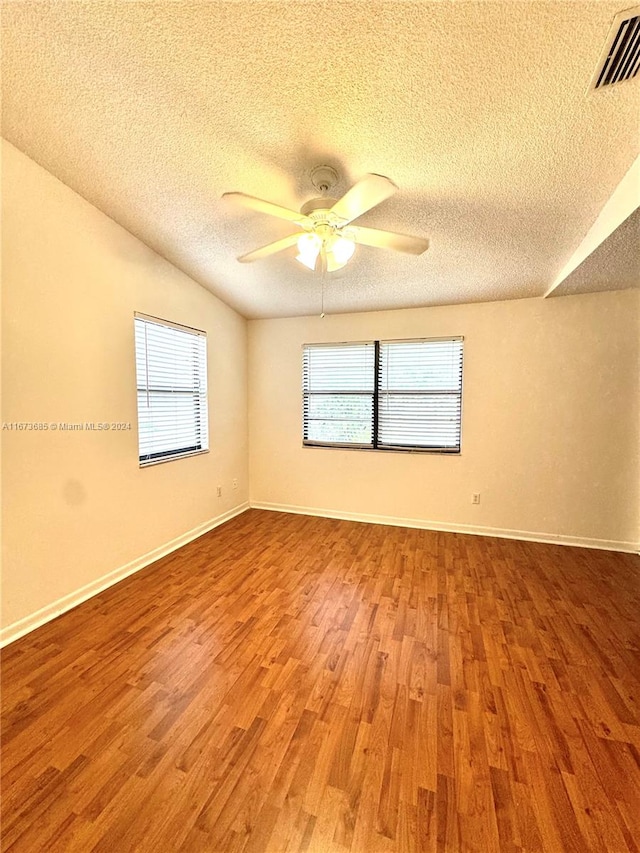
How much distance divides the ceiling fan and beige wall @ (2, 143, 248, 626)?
1305 mm

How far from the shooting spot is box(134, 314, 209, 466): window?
3008 millimetres

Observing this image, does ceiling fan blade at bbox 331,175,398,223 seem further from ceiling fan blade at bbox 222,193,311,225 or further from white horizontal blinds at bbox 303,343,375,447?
white horizontal blinds at bbox 303,343,375,447

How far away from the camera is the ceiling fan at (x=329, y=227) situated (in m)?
1.65

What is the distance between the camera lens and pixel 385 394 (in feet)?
13.3

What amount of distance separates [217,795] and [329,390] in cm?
357

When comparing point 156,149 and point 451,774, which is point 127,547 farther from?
point 156,149

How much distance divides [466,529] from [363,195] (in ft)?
11.2

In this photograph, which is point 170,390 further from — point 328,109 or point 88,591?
point 328,109

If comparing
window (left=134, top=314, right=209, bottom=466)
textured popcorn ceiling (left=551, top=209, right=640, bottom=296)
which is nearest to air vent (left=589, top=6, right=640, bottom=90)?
textured popcorn ceiling (left=551, top=209, right=640, bottom=296)

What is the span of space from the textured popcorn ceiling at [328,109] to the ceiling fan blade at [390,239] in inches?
14.4

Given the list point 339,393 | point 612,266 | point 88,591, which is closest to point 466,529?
point 339,393

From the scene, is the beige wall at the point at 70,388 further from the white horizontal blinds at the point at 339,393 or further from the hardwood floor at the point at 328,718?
the white horizontal blinds at the point at 339,393

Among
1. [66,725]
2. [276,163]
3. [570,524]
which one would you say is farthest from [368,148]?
[570,524]

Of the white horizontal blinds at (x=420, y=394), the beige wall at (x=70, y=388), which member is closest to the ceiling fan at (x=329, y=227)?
the beige wall at (x=70, y=388)
